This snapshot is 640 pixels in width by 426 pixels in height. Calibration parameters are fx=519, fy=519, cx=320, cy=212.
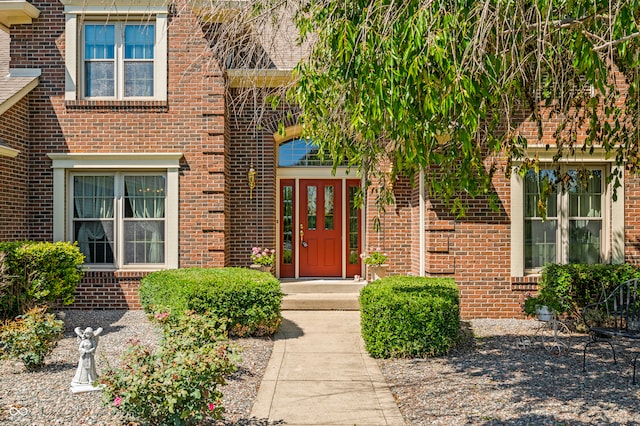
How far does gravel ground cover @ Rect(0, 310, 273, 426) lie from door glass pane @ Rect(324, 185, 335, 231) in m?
4.47

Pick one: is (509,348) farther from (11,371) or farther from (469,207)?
(11,371)

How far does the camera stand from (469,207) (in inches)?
369

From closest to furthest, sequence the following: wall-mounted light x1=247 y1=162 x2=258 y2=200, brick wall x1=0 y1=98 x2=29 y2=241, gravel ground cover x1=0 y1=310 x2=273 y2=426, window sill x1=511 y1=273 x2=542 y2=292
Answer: gravel ground cover x1=0 y1=310 x2=273 y2=426, brick wall x1=0 y1=98 x2=29 y2=241, window sill x1=511 y1=273 x2=542 y2=292, wall-mounted light x1=247 y1=162 x2=258 y2=200

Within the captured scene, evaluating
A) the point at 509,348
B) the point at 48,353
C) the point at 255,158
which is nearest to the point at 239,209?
the point at 255,158

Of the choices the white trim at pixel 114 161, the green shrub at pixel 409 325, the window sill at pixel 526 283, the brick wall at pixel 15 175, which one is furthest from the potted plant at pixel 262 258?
the window sill at pixel 526 283

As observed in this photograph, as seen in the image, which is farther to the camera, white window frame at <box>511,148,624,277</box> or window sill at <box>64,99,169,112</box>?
window sill at <box>64,99,169,112</box>

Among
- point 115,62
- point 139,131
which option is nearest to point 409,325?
point 139,131

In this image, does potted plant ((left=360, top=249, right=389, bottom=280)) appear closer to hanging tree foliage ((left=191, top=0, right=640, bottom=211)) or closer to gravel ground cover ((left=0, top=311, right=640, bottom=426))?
gravel ground cover ((left=0, top=311, right=640, bottom=426))

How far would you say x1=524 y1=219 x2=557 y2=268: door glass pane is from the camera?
Result: 9422mm

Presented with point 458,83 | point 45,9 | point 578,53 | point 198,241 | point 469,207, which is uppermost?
point 45,9

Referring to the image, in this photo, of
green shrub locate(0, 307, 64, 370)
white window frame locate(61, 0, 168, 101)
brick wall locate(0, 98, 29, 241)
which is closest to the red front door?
white window frame locate(61, 0, 168, 101)

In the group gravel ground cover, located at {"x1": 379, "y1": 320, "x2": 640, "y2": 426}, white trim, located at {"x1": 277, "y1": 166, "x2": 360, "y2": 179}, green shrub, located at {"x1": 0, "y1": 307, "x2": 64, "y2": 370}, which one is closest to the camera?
gravel ground cover, located at {"x1": 379, "y1": 320, "x2": 640, "y2": 426}

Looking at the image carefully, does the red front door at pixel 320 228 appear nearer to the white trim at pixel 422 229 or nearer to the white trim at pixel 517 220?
the white trim at pixel 422 229

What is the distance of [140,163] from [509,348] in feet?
23.0
